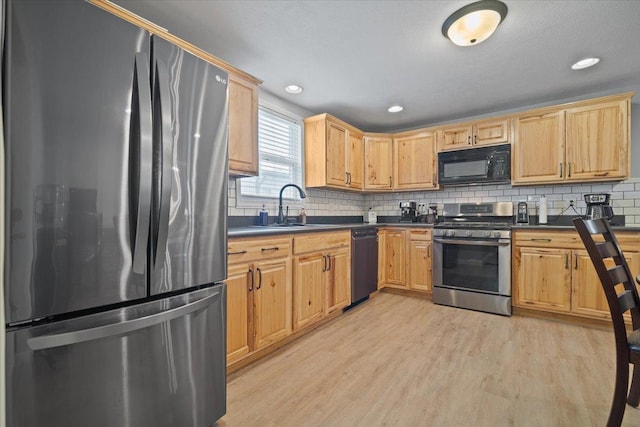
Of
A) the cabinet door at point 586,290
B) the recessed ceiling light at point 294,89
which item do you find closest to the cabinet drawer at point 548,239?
the cabinet door at point 586,290

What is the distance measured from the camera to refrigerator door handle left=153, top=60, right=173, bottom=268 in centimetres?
119

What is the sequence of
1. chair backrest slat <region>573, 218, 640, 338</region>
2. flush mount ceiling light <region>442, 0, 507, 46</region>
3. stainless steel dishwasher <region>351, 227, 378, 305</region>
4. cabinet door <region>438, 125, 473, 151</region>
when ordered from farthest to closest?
cabinet door <region>438, 125, 473, 151</region>
stainless steel dishwasher <region>351, 227, 378, 305</region>
flush mount ceiling light <region>442, 0, 507, 46</region>
chair backrest slat <region>573, 218, 640, 338</region>

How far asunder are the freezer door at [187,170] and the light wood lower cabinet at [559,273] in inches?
121

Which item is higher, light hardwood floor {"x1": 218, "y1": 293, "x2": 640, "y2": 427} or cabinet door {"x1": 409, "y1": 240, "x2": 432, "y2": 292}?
cabinet door {"x1": 409, "y1": 240, "x2": 432, "y2": 292}

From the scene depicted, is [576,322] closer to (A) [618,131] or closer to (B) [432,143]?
(A) [618,131]

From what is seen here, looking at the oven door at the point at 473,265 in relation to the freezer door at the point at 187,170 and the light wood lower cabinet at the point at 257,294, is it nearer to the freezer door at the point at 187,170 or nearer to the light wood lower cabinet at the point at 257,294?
the light wood lower cabinet at the point at 257,294

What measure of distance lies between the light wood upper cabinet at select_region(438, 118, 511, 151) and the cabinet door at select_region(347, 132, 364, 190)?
102 centimetres

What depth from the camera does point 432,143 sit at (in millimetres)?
3992

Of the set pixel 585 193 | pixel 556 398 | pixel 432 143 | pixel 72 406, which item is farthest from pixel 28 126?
pixel 585 193

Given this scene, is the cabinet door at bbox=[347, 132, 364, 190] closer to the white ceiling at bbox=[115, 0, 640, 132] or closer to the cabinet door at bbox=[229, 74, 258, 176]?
the white ceiling at bbox=[115, 0, 640, 132]

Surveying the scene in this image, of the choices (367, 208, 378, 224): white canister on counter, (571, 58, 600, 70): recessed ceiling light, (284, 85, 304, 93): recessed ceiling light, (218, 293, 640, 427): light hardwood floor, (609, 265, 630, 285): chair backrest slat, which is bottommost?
(218, 293, 640, 427): light hardwood floor

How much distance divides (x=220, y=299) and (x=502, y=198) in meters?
3.64

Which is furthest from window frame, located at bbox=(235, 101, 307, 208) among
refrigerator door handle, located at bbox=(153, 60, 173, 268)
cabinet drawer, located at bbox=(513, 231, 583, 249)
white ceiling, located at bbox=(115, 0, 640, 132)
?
cabinet drawer, located at bbox=(513, 231, 583, 249)

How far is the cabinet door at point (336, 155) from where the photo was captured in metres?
3.61
